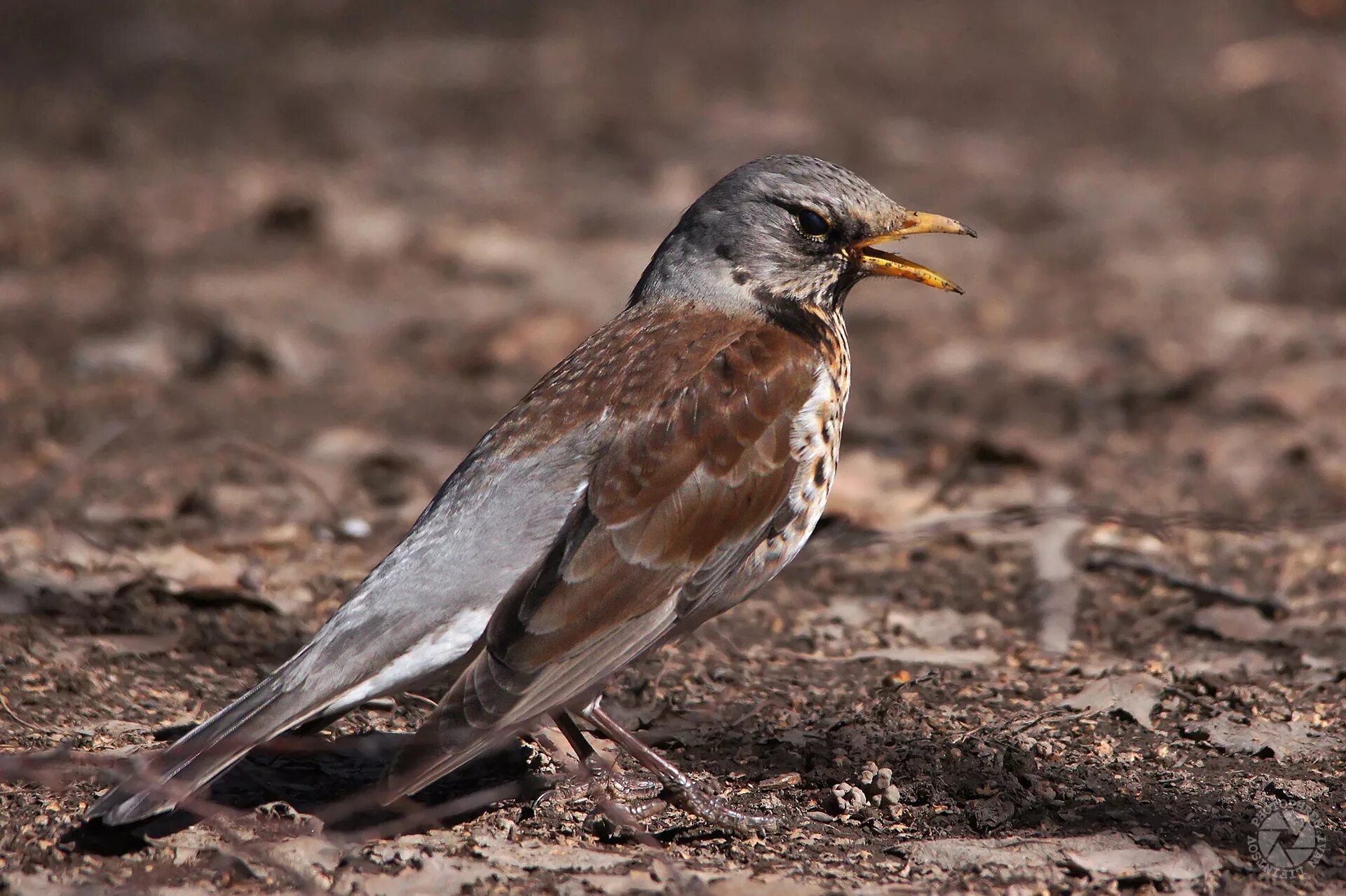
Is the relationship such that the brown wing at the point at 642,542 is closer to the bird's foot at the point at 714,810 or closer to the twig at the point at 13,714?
the bird's foot at the point at 714,810

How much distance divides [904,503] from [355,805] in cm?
332

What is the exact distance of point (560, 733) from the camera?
16.1ft

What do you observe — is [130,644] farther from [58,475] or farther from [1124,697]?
[1124,697]

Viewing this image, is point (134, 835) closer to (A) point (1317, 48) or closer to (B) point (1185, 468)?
(B) point (1185, 468)

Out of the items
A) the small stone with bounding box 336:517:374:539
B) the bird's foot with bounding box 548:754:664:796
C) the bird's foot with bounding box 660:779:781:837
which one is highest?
the small stone with bounding box 336:517:374:539

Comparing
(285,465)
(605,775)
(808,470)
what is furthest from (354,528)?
(808,470)

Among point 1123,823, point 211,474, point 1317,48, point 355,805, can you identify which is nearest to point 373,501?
point 211,474

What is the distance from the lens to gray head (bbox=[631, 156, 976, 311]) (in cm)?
517

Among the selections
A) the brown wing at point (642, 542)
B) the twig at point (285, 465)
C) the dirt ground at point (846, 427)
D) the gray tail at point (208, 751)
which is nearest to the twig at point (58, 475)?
the dirt ground at point (846, 427)

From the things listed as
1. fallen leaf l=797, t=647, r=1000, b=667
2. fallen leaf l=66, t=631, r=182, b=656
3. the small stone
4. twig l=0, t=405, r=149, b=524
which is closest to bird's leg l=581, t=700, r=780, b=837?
fallen leaf l=797, t=647, r=1000, b=667

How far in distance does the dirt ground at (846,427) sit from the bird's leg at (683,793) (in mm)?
75

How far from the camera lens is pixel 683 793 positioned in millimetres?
4395

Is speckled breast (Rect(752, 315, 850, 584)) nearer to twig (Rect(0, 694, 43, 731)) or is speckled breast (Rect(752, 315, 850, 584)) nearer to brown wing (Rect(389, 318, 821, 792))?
brown wing (Rect(389, 318, 821, 792))

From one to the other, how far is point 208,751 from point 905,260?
2.75 meters
